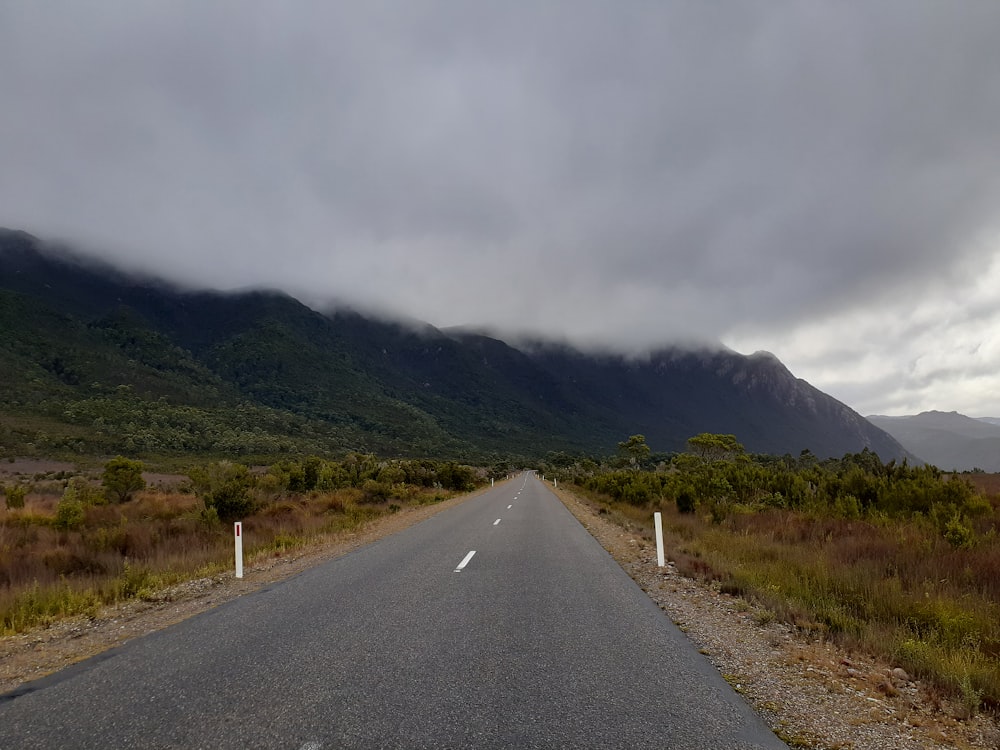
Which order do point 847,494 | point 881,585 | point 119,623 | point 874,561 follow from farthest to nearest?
point 847,494, point 874,561, point 881,585, point 119,623

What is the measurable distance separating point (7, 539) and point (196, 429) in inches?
3161

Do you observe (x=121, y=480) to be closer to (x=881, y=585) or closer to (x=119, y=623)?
(x=119, y=623)

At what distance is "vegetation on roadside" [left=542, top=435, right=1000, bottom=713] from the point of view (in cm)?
561

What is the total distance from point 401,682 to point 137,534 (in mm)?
12398

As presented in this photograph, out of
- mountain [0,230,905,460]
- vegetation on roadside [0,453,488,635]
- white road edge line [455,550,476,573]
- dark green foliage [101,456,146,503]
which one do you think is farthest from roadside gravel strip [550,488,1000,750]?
mountain [0,230,905,460]

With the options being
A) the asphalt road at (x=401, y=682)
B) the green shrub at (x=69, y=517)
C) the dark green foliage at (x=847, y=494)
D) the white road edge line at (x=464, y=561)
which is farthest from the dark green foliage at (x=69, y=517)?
the dark green foliage at (x=847, y=494)

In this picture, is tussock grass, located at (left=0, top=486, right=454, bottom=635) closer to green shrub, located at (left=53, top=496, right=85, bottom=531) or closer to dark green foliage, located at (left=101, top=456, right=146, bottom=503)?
green shrub, located at (left=53, top=496, right=85, bottom=531)

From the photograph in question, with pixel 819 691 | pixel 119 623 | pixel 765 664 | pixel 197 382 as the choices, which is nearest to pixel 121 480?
pixel 119 623

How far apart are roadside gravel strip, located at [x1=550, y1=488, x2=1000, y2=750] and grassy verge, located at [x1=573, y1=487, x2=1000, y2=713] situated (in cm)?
31

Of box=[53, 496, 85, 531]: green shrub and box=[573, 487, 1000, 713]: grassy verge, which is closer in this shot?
box=[573, 487, 1000, 713]: grassy verge

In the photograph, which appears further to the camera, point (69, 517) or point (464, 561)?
point (69, 517)

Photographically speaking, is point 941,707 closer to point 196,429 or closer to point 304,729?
point 304,729

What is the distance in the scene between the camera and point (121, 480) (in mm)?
28078

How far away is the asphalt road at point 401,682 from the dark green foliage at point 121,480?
82.5 feet
